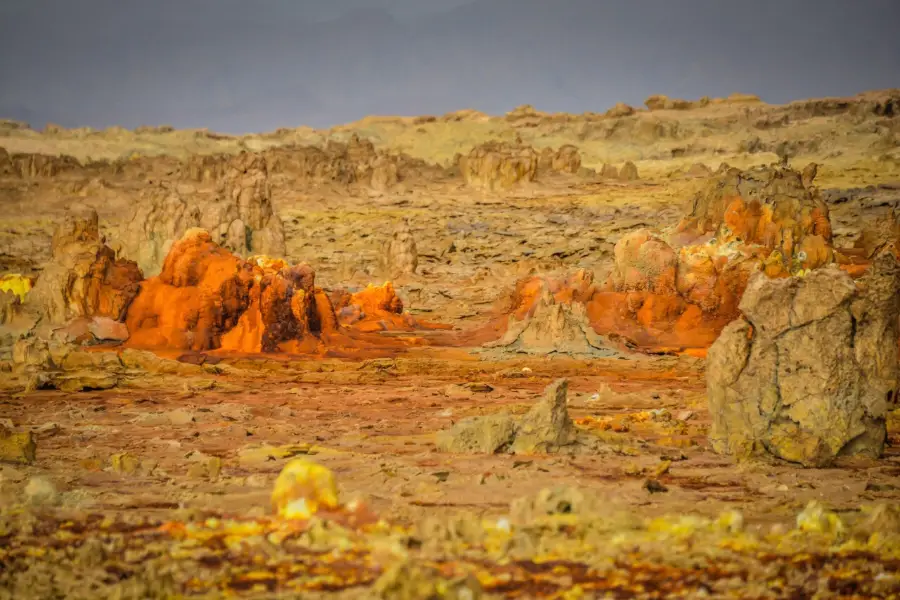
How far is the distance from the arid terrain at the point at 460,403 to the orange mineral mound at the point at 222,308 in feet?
0.14

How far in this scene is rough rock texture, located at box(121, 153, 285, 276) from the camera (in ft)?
84.4

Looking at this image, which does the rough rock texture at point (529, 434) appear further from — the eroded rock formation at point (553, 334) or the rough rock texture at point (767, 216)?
the rough rock texture at point (767, 216)

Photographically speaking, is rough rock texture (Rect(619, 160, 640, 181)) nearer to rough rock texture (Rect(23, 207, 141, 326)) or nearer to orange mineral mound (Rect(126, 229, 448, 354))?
orange mineral mound (Rect(126, 229, 448, 354))

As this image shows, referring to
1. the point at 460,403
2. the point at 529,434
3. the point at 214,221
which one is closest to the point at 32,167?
the point at 214,221

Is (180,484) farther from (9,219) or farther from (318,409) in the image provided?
(9,219)

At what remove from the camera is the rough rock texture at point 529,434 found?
7.64 meters

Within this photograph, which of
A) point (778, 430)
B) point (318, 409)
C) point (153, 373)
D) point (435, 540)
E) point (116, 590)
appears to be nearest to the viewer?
point (116, 590)

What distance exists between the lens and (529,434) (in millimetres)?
7719

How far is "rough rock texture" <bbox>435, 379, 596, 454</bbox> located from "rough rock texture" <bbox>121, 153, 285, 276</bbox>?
17598mm

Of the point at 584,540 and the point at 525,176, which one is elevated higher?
the point at 525,176

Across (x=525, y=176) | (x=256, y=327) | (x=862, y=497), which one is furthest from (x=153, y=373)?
(x=525, y=176)

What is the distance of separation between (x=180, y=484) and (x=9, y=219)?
1393 inches

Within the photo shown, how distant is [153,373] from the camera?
14.9 metres

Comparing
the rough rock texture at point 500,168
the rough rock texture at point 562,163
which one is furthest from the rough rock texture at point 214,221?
the rough rock texture at point 562,163
